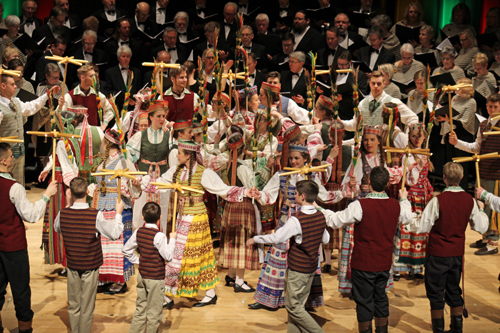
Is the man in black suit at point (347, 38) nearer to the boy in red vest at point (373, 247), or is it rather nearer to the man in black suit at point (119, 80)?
the man in black suit at point (119, 80)

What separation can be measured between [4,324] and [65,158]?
4.44 feet

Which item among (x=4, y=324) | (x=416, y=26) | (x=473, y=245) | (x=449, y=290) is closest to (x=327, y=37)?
(x=416, y=26)

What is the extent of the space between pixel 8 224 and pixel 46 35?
5015 millimetres

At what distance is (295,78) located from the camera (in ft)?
22.5

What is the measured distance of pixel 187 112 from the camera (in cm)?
582

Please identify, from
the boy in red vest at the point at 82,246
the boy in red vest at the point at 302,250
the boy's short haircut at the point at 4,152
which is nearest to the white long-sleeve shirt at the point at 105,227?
the boy in red vest at the point at 82,246

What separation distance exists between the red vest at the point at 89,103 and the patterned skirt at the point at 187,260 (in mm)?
2269

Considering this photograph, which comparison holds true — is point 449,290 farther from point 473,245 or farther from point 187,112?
point 187,112

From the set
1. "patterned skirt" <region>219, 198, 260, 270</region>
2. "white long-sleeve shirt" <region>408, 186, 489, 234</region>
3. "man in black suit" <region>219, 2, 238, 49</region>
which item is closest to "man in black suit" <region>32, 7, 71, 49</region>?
"man in black suit" <region>219, 2, 238, 49</region>

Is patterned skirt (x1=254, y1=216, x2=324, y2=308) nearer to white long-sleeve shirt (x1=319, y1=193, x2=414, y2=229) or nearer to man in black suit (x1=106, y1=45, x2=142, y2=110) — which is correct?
white long-sleeve shirt (x1=319, y1=193, x2=414, y2=229)

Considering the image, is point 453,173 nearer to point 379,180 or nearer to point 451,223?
point 451,223

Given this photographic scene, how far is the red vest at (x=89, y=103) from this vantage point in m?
5.78

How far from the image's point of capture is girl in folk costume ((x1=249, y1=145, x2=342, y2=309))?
4102 mm

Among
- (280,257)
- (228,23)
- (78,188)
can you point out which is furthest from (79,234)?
(228,23)
